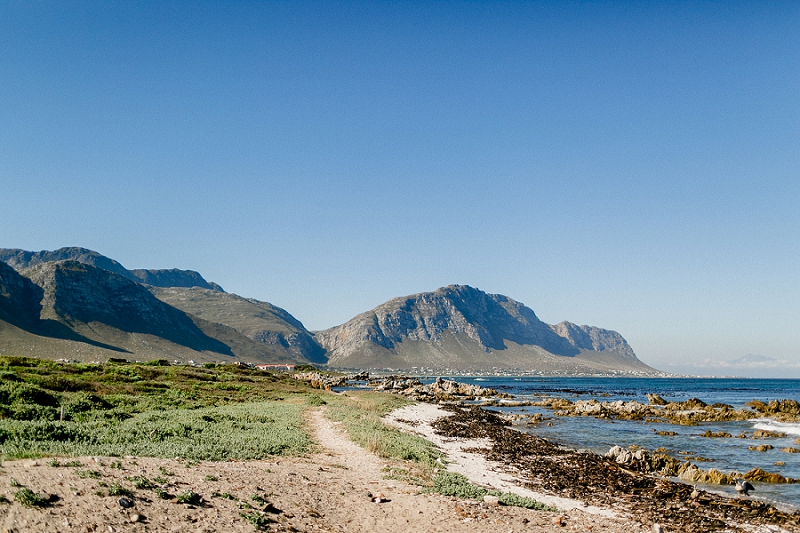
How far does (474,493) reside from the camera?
1747cm

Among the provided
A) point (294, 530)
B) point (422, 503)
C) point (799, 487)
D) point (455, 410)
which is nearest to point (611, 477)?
point (799, 487)

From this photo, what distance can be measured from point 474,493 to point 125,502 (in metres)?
11.2

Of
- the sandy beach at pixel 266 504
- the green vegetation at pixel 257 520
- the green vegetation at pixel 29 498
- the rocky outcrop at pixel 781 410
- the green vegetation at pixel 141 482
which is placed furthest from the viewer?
the rocky outcrop at pixel 781 410

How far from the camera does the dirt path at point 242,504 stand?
1098 cm

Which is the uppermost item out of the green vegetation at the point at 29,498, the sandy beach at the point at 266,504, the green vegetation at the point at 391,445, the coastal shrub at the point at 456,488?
the green vegetation at the point at 29,498

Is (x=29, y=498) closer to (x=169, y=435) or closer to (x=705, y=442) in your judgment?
(x=169, y=435)

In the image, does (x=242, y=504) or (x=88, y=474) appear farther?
(x=242, y=504)

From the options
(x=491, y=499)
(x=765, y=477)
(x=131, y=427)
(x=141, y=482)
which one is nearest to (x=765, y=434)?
(x=765, y=477)

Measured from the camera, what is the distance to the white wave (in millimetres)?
44344

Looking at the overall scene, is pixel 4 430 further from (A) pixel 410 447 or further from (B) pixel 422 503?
(A) pixel 410 447

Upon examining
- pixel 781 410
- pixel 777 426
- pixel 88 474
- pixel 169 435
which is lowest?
pixel 781 410

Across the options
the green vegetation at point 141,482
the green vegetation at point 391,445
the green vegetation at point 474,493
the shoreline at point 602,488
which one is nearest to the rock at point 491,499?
the green vegetation at point 474,493

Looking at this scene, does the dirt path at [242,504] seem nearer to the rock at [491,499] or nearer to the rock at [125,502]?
the rock at [125,502]

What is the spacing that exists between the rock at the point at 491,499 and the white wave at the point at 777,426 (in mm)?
40753
